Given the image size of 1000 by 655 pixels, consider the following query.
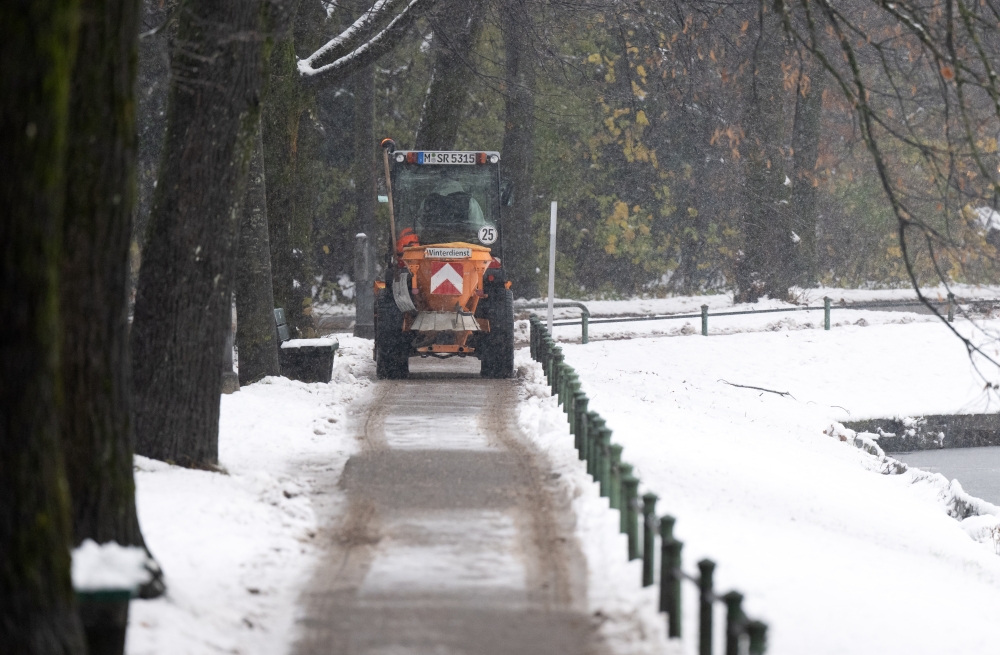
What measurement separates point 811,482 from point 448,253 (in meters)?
5.85

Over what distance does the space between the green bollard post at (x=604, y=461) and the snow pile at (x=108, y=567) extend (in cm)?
375

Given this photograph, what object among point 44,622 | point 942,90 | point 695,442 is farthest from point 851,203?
point 44,622

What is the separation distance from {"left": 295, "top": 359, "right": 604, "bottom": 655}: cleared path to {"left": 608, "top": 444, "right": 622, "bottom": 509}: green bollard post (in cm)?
37

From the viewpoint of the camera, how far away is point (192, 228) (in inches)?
394

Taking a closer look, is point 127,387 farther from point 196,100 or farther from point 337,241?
point 337,241

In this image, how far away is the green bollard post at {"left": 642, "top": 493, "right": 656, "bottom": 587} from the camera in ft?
24.4

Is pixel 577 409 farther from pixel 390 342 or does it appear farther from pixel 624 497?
pixel 390 342

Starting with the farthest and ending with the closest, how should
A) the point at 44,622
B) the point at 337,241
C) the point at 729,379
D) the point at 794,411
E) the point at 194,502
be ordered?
the point at 337,241 → the point at 729,379 → the point at 794,411 → the point at 194,502 → the point at 44,622

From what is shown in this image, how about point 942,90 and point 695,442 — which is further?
point 695,442

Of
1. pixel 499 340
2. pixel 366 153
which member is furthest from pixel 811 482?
pixel 366 153

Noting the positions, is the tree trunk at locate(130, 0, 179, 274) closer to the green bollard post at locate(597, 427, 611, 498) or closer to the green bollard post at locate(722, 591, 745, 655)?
the green bollard post at locate(597, 427, 611, 498)

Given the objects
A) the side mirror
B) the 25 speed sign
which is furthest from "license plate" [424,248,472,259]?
the side mirror

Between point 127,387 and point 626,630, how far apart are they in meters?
2.99

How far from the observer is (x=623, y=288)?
37375mm
